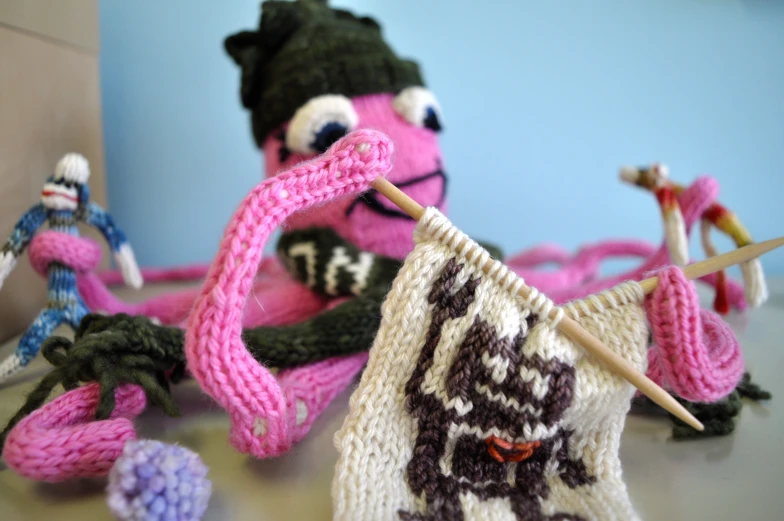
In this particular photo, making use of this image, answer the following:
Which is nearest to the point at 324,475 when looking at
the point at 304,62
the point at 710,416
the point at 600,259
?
the point at 710,416

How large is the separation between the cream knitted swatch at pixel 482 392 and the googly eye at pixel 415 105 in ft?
1.05

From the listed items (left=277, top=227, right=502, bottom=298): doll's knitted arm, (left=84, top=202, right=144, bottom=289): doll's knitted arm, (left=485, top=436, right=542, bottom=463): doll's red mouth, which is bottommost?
(left=84, top=202, right=144, bottom=289): doll's knitted arm

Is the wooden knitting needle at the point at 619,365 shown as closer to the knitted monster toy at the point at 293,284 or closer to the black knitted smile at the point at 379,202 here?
the knitted monster toy at the point at 293,284

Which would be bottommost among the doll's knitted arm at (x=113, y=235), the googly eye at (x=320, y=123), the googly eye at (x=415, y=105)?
the doll's knitted arm at (x=113, y=235)

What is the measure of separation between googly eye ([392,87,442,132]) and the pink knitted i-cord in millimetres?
264

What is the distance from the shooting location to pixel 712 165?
1137mm

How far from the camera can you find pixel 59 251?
645mm

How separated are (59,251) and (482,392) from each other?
0.54 metres

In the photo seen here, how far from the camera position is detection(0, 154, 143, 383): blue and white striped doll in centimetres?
62

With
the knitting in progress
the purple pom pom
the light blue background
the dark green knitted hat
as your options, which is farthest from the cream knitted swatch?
the light blue background

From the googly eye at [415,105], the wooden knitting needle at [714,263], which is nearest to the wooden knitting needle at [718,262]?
the wooden knitting needle at [714,263]

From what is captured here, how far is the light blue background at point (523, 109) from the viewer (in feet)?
3.60

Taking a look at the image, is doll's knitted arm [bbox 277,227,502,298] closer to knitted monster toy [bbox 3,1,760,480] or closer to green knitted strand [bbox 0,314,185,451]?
knitted monster toy [bbox 3,1,760,480]

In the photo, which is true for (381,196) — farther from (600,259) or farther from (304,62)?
(600,259)
